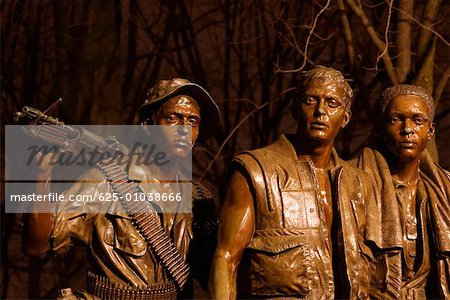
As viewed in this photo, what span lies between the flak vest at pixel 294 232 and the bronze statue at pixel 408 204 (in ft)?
0.83

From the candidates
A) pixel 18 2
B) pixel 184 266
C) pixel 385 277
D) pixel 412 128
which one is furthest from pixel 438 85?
pixel 18 2

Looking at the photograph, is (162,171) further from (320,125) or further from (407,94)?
(407,94)

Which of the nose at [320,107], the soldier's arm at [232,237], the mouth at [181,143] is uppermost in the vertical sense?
the nose at [320,107]

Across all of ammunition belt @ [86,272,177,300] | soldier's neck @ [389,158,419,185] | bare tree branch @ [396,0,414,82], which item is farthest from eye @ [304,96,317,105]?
bare tree branch @ [396,0,414,82]

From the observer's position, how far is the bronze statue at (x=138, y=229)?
15.3 ft

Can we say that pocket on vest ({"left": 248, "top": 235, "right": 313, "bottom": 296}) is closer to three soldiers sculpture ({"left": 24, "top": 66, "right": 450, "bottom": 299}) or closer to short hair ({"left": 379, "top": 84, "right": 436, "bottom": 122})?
three soldiers sculpture ({"left": 24, "top": 66, "right": 450, "bottom": 299})

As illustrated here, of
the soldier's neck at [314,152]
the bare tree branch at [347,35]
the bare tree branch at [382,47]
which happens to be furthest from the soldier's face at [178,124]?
the bare tree branch at [347,35]

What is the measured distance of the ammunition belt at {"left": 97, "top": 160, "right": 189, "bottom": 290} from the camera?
4738 millimetres

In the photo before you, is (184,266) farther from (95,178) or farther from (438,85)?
(438,85)

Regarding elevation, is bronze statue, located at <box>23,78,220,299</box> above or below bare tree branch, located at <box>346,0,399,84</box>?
below

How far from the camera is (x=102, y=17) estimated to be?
7.76 meters

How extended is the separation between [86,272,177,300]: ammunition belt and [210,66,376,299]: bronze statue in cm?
45

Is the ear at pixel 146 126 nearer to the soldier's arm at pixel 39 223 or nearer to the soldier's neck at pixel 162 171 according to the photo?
the soldier's neck at pixel 162 171

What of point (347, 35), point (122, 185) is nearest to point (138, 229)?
point (122, 185)
